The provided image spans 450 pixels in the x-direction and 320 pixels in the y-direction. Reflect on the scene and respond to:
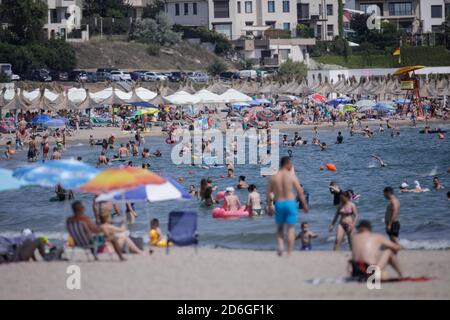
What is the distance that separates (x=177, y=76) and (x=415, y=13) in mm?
29141

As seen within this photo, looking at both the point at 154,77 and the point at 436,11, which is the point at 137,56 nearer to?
the point at 154,77

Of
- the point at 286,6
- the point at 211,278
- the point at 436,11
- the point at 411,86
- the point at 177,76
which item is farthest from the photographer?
the point at 436,11

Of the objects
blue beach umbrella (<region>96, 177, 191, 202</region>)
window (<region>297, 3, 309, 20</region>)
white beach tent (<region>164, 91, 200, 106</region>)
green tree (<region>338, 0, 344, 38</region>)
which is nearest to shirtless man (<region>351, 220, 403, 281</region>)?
Result: blue beach umbrella (<region>96, 177, 191, 202</region>)

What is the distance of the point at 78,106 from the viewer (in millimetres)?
51969

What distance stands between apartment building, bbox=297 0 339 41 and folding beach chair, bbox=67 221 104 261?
7682cm

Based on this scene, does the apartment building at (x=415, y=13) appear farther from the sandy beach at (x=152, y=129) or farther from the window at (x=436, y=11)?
the sandy beach at (x=152, y=129)

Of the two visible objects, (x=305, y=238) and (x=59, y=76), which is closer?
(x=305, y=238)

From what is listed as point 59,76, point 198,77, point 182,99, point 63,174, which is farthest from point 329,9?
point 63,174

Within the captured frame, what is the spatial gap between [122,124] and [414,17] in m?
48.0

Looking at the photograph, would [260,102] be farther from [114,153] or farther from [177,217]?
[177,217]

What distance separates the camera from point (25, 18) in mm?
74500

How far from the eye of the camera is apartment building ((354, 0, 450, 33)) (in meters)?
94.6

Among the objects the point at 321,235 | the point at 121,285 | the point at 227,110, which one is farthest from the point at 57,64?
the point at 121,285

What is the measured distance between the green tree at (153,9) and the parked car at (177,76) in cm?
1460
